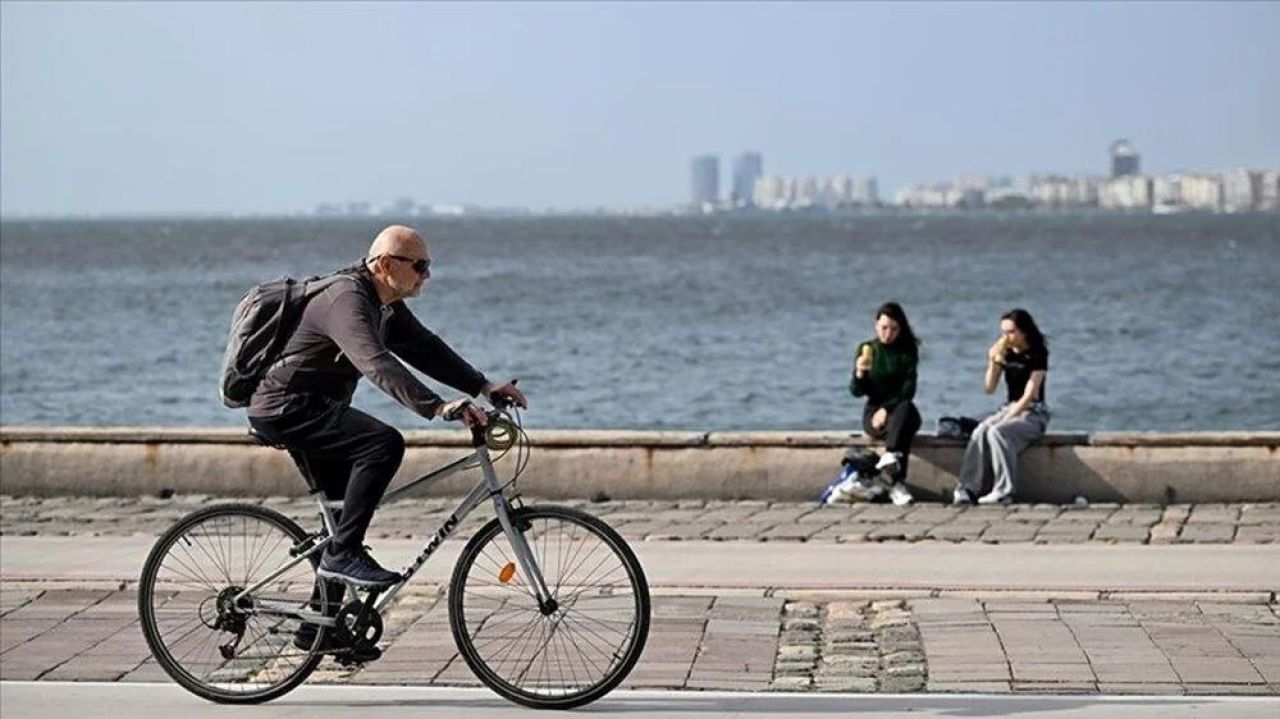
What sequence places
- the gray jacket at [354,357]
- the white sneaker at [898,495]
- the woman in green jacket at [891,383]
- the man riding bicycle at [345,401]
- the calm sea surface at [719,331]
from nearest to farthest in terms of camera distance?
the gray jacket at [354,357], the man riding bicycle at [345,401], the white sneaker at [898,495], the woman in green jacket at [891,383], the calm sea surface at [719,331]

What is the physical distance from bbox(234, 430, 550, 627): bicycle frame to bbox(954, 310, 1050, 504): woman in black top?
5.99 m

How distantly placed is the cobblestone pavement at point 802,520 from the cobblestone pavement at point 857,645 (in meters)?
2.21

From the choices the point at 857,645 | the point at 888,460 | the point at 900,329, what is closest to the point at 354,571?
the point at 857,645

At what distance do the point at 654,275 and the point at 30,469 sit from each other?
83.2 m

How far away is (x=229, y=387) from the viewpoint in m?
7.89

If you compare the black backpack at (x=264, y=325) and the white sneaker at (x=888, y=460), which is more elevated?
the black backpack at (x=264, y=325)

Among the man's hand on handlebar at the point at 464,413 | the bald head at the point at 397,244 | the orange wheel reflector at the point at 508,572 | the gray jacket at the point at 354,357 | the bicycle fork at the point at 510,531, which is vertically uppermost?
the bald head at the point at 397,244

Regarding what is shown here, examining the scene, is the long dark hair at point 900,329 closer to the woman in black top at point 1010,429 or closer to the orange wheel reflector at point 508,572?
the woman in black top at point 1010,429

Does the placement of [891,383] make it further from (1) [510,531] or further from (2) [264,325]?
(2) [264,325]

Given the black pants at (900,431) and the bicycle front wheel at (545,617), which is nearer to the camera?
the bicycle front wheel at (545,617)

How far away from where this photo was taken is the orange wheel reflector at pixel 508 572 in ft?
25.8

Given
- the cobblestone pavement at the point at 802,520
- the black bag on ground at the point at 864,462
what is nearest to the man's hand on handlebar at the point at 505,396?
the cobblestone pavement at the point at 802,520

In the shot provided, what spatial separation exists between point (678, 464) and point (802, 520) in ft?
3.72

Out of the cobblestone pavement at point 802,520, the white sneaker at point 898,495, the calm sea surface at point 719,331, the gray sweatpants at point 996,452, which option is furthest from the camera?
the calm sea surface at point 719,331
